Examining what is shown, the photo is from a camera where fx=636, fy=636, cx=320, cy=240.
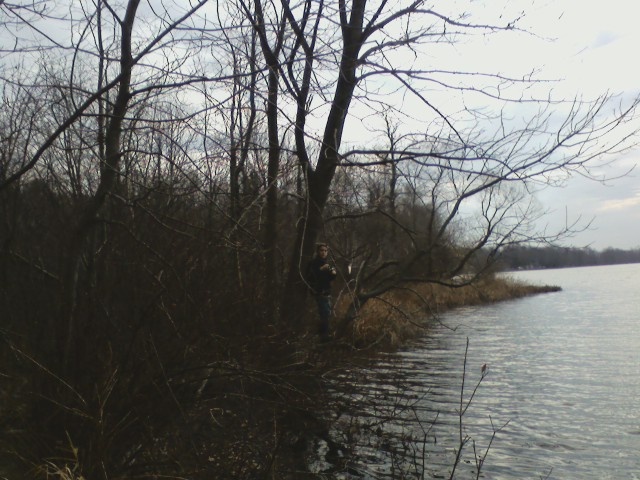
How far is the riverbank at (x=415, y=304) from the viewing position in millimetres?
13469

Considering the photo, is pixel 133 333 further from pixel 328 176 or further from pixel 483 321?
pixel 483 321

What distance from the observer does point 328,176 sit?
925 centimetres

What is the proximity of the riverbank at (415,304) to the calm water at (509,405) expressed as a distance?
667mm

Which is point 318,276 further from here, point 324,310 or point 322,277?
point 324,310

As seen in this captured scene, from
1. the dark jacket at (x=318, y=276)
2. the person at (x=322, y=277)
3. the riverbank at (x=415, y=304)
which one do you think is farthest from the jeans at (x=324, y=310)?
the riverbank at (x=415, y=304)

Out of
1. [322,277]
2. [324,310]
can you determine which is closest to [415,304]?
Result: [324,310]

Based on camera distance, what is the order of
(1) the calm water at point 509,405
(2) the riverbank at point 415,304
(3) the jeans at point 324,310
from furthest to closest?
(2) the riverbank at point 415,304 < (3) the jeans at point 324,310 < (1) the calm water at point 509,405

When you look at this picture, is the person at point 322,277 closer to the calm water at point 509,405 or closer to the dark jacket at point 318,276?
the dark jacket at point 318,276

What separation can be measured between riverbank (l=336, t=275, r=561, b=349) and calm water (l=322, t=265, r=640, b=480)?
67 centimetres

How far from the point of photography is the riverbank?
530 inches

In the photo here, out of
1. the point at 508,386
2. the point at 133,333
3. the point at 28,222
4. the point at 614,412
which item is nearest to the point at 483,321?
the point at 508,386

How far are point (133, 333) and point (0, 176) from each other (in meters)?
3.87

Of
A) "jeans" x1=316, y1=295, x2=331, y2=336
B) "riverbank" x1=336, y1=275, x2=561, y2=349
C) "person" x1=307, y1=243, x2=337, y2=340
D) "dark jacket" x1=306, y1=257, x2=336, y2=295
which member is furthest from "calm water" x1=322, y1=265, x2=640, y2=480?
"dark jacket" x1=306, y1=257, x2=336, y2=295

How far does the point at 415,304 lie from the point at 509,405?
455 inches
